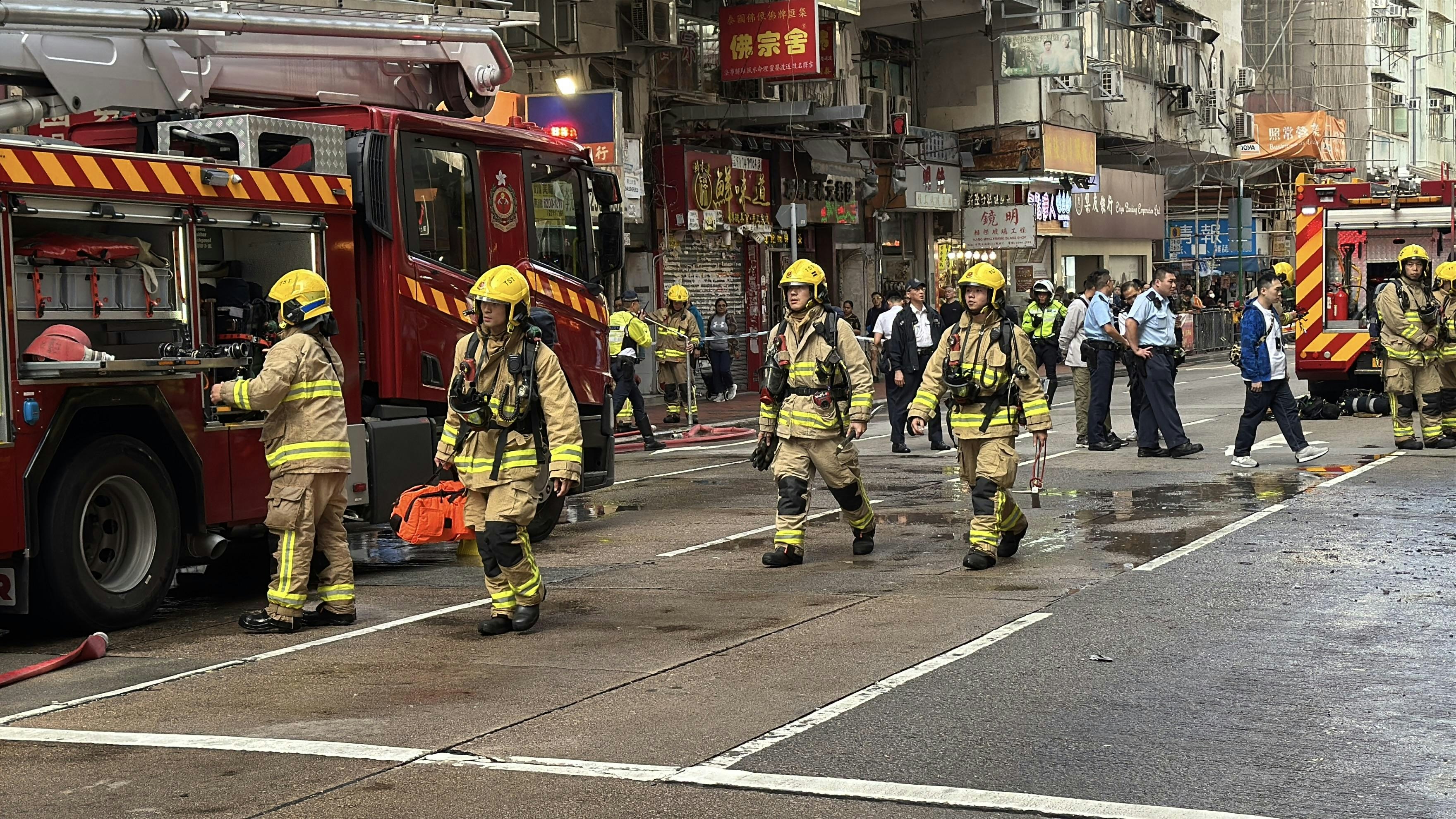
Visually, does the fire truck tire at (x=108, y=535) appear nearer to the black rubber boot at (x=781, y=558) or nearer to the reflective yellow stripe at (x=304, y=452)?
the reflective yellow stripe at (x=304, y=452)

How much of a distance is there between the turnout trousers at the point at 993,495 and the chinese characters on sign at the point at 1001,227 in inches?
1082

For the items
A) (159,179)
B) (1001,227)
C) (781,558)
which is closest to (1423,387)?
(781,558)

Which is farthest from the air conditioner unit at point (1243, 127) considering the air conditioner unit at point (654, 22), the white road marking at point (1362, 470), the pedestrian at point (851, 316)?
the white road marking at point (1362, 470)

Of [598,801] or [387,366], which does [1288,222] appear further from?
[598,801]

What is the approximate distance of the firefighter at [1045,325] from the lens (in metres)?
20.2

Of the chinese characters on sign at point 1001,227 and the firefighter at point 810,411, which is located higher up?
the chinese characters on sign at point 1001,227

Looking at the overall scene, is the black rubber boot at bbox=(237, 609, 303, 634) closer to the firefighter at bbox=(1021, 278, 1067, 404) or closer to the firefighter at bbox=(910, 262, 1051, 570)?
the firefighter at bbox=(910, 262, 1051, 570)

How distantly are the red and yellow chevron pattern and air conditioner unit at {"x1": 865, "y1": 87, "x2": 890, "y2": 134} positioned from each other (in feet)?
76.4

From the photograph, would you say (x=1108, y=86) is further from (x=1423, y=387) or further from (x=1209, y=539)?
(x=1209, y=539)

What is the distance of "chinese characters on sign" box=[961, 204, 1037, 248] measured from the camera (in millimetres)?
37000

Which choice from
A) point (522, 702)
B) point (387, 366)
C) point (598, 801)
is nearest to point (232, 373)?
point (387, 366)

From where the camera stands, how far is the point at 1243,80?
4984cm

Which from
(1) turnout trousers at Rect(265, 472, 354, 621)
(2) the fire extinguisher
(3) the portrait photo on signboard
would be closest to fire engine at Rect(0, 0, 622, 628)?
(1) turnout trousers at Rect(265, 472, 354, 621)

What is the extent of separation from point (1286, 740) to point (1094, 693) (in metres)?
0.91
